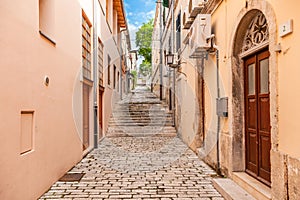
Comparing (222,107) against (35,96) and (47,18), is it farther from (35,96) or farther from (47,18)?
(47,18)

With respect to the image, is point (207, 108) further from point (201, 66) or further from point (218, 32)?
point (218, 32)

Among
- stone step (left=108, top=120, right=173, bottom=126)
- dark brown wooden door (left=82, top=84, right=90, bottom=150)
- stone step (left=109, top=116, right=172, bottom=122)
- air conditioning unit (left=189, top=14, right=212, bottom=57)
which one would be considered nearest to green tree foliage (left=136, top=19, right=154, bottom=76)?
stone step (left=109, top=116, right=172, bottom=122)

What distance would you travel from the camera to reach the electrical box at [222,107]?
5.30m

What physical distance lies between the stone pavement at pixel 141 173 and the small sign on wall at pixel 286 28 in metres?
2.68

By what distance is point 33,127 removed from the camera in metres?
4.24

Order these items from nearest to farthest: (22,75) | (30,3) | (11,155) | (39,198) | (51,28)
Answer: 1. (11,155)
2. (22,75)
3. (30,3)
4. (39,198)
5. (51,28)

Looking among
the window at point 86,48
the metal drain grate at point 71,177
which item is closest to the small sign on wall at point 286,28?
the metal drain grate at point 71,177

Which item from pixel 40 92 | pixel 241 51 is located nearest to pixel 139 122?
pixel 241 51

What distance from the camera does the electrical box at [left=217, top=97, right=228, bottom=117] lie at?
5303mm

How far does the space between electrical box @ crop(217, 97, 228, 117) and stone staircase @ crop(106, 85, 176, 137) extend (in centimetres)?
673

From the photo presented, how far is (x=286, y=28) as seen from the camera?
123 inches

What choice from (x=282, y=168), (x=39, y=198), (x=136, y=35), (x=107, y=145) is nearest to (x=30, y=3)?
(x=39, y=198)

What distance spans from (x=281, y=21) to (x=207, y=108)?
12.7 feet

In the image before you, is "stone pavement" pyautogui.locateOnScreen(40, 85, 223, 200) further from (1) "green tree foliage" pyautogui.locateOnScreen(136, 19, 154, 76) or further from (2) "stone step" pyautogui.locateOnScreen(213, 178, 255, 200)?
(1) "green tree foliage" pyautogui.locateOnScreen(136, 19, 154, 76)
